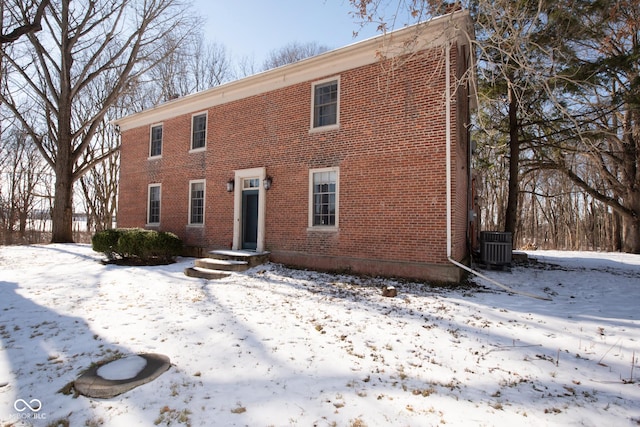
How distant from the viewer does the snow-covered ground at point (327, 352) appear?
269cm

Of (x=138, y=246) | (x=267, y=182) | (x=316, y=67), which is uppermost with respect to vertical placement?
(x=316, y=67)

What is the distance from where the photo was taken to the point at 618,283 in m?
7.96

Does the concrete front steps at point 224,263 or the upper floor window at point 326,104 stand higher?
the upper floor window at point 326,104

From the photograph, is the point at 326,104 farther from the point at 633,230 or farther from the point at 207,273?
the point at 633,230

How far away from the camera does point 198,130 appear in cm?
1256

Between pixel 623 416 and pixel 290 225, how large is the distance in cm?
794

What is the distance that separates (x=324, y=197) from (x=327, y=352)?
585 cm

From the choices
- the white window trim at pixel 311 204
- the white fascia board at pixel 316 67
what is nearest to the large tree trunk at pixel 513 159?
the white fascia board at pixel 316 67

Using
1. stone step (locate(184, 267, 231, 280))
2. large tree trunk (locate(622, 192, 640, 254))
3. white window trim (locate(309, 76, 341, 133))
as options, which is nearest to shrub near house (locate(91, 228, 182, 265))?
stone step (locate(184, 267, 231, 280))

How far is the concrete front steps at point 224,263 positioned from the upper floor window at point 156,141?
266 inches

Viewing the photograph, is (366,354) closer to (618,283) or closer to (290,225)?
(290,225)
